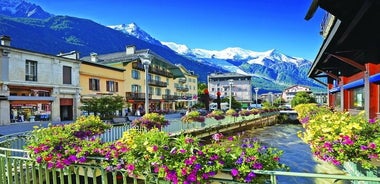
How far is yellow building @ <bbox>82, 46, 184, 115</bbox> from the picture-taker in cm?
4556

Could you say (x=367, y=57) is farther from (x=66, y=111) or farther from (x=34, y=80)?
(x=66, y=111)

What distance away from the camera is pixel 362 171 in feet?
14.9

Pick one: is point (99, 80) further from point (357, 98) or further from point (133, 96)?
point (357, 98)

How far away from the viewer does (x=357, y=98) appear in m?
17.7

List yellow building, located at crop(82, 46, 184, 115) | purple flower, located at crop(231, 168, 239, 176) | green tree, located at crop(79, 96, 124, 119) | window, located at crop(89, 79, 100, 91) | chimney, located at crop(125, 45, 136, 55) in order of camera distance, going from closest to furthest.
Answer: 1. purple flower, located at crop(231, 168, 239, 176)
2. green tree, located at crop(79, 96, 124, 119)
3. window, located at crop(89, 79, 100, 91)
4. yellow building, located at crop(82, 46, 184, 115)
5. chimney, located at crop(125, 45, 136, 55)

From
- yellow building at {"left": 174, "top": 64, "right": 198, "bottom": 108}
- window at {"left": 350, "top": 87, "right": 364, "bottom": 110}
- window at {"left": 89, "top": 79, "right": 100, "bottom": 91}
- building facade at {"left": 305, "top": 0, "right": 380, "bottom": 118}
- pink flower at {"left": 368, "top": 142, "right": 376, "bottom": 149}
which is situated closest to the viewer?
pink flower at {"left": 368, "top": 142, "right": 376, "bottom": 149}

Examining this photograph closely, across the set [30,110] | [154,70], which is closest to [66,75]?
[30,110]

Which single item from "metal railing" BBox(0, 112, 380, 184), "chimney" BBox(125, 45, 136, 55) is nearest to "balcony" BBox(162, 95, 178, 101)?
"chimney" BBox(125, 45, 136, 55)

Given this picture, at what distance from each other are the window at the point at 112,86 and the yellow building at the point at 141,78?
2.37m

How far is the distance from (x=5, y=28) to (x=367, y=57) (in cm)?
19907

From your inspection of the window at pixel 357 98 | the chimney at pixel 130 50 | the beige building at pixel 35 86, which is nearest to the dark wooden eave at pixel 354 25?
the window at pixel 357 98

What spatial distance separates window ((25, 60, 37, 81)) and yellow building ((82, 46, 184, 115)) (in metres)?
12.0

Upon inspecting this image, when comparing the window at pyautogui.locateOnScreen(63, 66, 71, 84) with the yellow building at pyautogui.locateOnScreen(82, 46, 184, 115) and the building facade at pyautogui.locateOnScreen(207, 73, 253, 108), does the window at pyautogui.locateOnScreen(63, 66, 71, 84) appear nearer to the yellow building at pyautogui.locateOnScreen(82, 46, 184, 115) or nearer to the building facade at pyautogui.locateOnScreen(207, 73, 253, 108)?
the yellow building at pyautogui.locateOnScreen(82, 46, 184, 115)

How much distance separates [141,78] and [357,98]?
37.3 m
